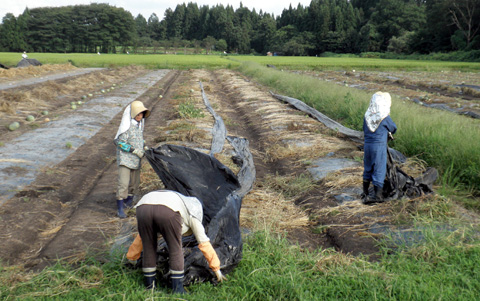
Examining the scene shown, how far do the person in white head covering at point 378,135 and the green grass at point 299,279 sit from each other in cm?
121

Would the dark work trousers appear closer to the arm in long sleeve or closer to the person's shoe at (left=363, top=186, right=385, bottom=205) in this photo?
the arm in long sleeve

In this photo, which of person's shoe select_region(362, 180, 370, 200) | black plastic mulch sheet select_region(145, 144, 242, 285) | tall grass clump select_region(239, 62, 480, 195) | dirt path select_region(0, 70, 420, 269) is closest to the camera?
black plastic mulch sheet select_region(145, 144, 242, 285)

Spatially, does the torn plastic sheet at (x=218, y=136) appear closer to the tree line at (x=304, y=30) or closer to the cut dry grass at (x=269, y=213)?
the cut dry grass at (x=269, y=213)

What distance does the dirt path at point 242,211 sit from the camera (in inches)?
151

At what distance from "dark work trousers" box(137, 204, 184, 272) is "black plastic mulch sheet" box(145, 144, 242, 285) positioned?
7.8 inches

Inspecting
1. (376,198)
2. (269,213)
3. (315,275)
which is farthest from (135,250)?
(376,198)

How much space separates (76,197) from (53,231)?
1.04 meters

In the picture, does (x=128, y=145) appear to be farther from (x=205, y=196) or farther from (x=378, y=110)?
(x=378, y=110)

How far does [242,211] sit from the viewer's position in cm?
440

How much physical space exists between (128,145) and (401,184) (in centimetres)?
340

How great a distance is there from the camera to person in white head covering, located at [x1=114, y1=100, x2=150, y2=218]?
13.8 feet

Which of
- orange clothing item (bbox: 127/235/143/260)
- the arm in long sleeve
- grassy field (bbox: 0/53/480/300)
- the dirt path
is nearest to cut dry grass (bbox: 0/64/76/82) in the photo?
the dirt path

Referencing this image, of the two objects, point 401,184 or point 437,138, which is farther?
point 437,138

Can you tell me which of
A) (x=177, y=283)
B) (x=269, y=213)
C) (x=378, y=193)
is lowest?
(x=269, y=213)
